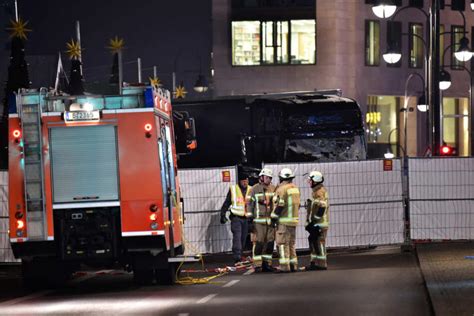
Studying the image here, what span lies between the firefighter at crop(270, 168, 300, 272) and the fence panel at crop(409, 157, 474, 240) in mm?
5636

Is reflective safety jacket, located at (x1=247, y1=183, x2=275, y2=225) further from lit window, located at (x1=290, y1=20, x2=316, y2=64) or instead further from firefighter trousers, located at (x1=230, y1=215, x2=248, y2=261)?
lit window, located at (x1=290, y1=20, x2=316, y2=64)

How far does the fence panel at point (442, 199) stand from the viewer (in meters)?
25.9

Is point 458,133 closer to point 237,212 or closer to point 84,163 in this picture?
point 237,212

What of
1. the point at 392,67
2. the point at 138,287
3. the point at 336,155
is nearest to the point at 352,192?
the point at 336,155

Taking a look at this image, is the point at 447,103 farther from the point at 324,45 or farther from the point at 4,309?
the point at 4,309

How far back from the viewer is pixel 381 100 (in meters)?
72.4

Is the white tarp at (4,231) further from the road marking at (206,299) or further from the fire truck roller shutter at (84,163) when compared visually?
the road marking at (206,299)

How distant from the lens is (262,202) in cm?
2186

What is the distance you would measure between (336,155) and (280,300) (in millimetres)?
13985

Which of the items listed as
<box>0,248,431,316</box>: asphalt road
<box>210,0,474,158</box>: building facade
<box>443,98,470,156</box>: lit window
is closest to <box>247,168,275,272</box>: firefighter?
<box>0,248,431,316</box>: asphalt road

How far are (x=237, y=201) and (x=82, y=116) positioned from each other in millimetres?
6217

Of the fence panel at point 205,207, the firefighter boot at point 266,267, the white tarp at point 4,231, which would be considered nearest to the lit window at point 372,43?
the fence panel at point 205,207

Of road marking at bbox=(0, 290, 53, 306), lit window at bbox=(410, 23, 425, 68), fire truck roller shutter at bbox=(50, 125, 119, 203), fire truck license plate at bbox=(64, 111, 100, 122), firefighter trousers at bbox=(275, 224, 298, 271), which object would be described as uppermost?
lit window at bbox=(410, 23, 425, 68)

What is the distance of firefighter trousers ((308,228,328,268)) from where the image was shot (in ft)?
69.4
